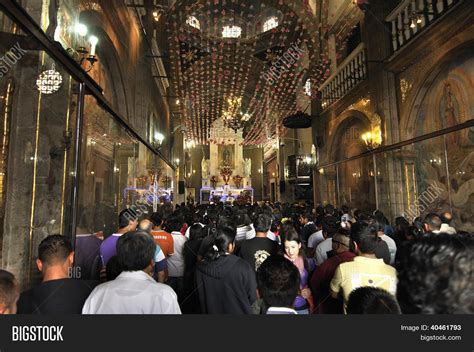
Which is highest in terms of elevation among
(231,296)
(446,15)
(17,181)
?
(446,15)

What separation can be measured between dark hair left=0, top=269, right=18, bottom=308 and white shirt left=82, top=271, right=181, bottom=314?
36 centimetres

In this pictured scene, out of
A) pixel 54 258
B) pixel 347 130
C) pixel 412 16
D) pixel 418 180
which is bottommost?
pixel 54 258

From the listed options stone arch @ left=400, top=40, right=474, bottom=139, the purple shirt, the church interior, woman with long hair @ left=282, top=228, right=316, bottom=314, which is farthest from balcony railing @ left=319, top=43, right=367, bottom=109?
the purple shirt

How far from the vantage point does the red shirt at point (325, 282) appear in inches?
98.8

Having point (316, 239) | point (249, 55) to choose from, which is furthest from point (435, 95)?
point (249, 55)

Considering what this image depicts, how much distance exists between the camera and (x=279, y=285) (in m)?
1.68

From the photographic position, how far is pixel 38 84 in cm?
371

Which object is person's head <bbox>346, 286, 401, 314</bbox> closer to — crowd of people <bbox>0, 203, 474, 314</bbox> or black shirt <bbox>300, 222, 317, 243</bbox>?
crowd of people <bbox>0, 203, 474, 314</bbox>

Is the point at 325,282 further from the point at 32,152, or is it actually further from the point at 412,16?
the point at 412,16

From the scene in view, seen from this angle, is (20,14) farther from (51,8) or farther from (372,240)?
(372,240)

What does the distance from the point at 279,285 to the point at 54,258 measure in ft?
5.10

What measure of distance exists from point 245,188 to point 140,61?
68.6ft

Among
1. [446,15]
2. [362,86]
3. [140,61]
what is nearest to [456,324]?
[446,15]

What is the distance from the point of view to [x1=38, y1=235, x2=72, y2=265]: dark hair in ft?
6.29
